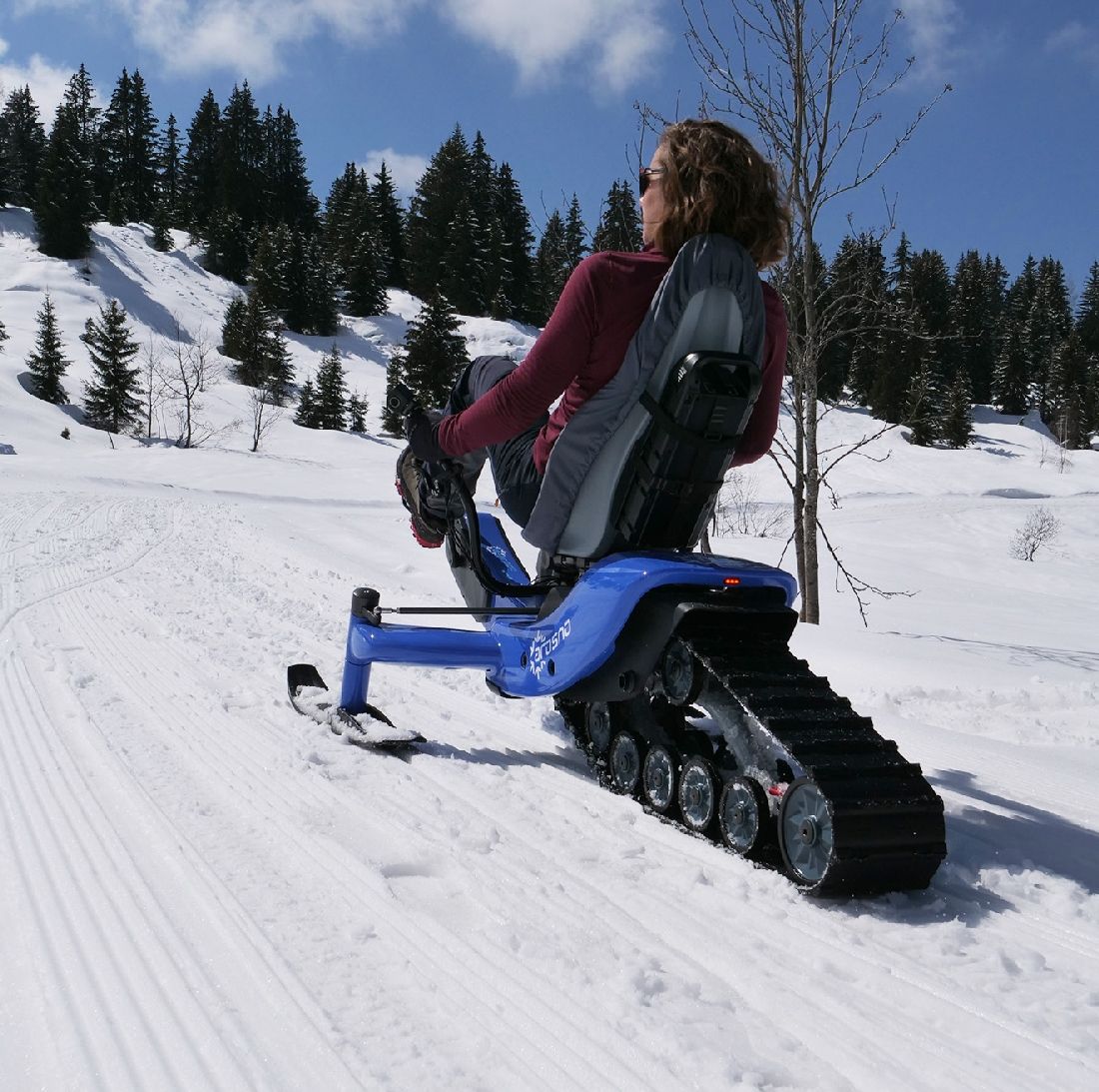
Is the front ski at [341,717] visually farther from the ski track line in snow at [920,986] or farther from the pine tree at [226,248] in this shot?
the pine tree at [226,248]

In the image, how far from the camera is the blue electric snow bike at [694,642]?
1933 mm

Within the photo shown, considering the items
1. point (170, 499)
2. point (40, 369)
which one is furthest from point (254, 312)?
point (170, 499)

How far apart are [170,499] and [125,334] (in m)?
30.3

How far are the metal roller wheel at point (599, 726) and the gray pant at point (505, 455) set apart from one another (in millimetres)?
700

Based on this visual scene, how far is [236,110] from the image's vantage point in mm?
81188

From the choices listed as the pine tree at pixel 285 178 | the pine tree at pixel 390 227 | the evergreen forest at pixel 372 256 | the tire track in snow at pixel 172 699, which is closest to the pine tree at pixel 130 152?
the evergreen forest at pixel 372 256

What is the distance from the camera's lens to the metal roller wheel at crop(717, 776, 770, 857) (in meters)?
2.14

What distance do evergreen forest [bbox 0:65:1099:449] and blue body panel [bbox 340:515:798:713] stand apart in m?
40.8

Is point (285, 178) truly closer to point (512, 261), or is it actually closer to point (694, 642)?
point (512, 261)

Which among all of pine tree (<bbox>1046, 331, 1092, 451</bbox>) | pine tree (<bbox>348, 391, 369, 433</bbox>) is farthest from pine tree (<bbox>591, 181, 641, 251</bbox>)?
pine tree (<bbox>1046, 331, 1092, 451</bbox>)

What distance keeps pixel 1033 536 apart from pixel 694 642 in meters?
21.2

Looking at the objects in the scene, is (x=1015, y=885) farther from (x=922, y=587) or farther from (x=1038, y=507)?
(x=1038, y=507)

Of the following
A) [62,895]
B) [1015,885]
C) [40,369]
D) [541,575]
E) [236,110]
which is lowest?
[62,895]

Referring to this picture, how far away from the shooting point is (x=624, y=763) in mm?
2744
